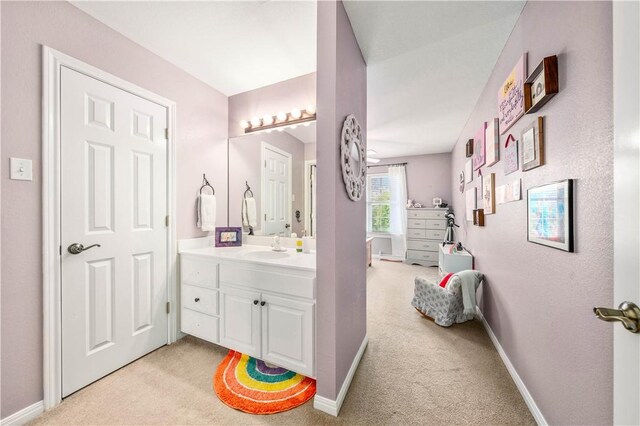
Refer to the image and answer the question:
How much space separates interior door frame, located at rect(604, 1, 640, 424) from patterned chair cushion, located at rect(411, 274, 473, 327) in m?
1.83

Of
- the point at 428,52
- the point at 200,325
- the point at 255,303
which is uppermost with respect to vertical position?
the point at 428,52

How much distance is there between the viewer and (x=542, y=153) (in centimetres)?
124

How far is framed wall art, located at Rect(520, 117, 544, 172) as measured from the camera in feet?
4.09

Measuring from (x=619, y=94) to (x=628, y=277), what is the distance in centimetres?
45

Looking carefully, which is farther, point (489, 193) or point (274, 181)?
point (274, 181)

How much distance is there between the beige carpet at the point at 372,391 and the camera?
1315 millimetres

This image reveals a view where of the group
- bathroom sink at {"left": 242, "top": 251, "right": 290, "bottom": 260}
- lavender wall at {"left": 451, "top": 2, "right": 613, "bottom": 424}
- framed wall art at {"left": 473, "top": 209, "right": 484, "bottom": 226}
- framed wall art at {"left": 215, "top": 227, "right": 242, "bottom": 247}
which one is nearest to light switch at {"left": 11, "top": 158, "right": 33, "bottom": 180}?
framed wall art at {"left": 215, "top": 227, "right": 242, "bottom": 247}

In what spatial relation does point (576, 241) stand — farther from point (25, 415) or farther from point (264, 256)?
point (25, 415)

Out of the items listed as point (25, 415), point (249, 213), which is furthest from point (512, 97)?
point (25, 415)

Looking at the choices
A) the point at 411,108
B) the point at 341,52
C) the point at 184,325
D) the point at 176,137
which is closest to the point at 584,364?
the point at 341,52

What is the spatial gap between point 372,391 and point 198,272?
1576mm

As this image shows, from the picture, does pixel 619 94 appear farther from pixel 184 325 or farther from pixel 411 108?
pixel 184 325

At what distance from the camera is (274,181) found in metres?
2.34

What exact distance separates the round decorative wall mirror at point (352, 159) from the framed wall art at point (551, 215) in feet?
3.35
